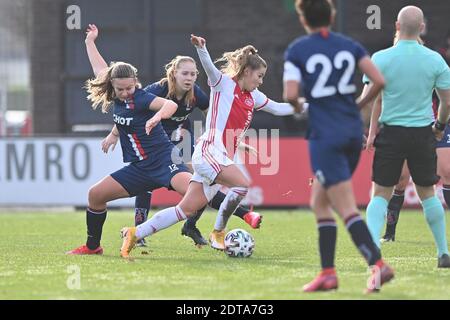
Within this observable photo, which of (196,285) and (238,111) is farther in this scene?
(238,111)

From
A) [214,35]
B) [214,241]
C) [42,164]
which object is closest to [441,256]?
[214,241]

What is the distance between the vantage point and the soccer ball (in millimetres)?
9148

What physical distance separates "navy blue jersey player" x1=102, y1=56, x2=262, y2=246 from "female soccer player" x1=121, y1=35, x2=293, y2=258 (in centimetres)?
39

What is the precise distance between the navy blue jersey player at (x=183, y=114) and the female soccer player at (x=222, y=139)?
39cm

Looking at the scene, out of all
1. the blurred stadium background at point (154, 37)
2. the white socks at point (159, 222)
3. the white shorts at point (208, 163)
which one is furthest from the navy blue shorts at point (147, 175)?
the blurred stadium background at point (154, 37)

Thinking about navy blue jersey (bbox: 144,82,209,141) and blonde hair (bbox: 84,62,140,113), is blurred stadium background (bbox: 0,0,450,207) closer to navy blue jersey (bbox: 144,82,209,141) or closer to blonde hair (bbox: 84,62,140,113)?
navy blue jersey (bbox: 144,82,209,141)

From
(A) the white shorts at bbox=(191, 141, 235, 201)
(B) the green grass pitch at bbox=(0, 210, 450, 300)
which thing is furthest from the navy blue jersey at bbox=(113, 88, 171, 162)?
(B) the green grass pitch at bbox=(0, 210, 450, 300)

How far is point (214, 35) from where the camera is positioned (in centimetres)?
1834

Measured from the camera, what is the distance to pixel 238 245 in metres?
9.15

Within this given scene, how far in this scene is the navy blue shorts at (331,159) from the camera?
21.8ft

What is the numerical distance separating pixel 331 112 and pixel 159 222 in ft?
8.28

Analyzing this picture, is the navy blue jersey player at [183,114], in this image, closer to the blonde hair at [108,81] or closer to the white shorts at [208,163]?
the blonde hair at [108,81]
